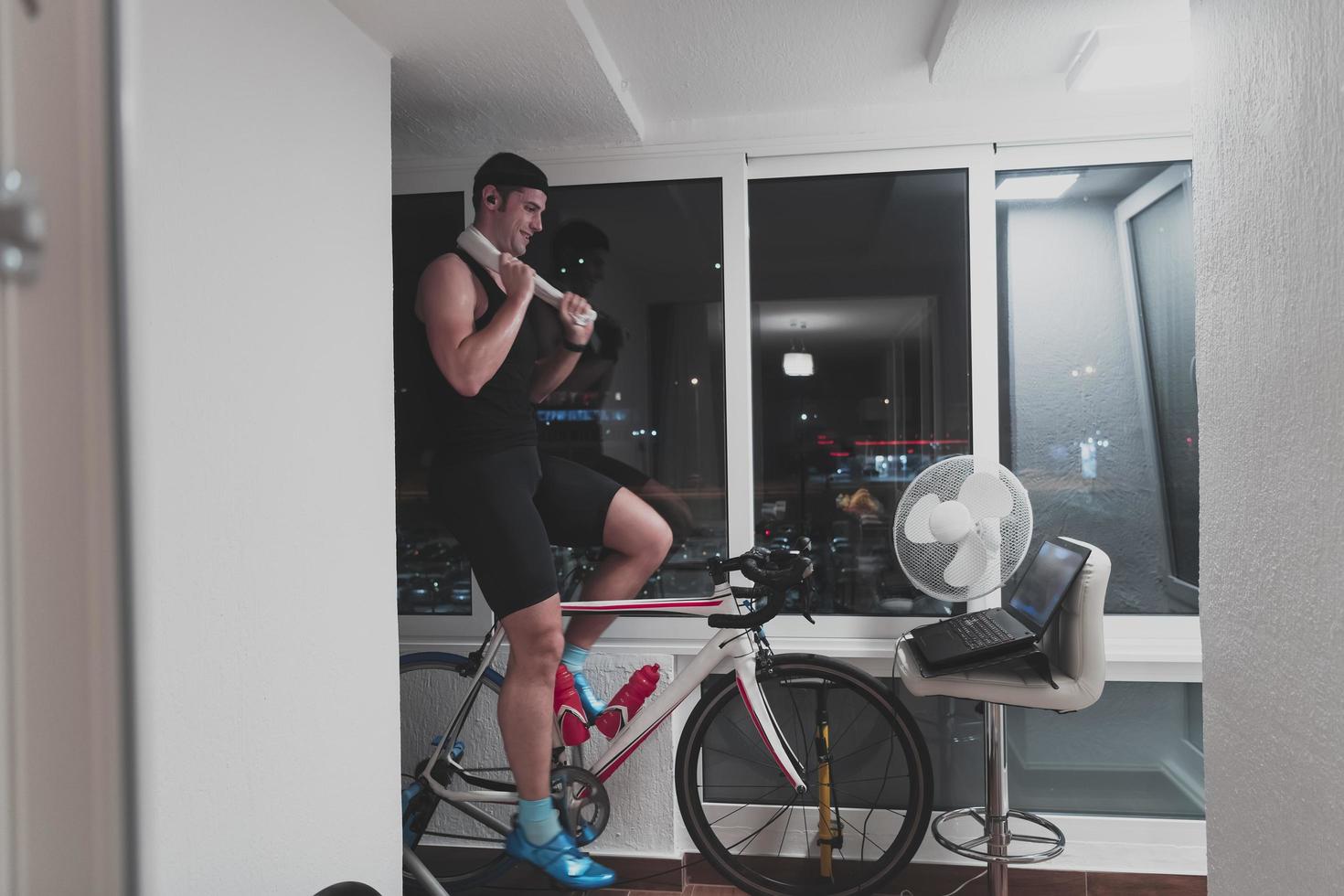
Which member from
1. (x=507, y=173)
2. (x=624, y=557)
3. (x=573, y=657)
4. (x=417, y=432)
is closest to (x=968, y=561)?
(x=624, y=557)

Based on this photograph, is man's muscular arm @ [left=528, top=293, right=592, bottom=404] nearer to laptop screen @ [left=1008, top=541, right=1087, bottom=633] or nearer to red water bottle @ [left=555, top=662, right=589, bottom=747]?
red water bottle @ [left=555, top=662, right=589, bottom=747]

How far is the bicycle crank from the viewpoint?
2.35 m

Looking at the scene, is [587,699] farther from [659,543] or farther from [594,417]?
[594,417]

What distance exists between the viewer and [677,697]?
8.05 ft

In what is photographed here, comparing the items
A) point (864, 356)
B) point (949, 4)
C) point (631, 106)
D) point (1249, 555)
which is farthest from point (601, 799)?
point (949, 4)

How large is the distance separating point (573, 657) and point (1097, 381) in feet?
5.91

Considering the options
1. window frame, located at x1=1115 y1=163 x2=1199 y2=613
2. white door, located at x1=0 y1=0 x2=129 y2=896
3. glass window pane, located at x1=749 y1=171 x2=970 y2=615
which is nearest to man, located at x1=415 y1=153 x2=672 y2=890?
glass window pane, located at x1=749 y1=171 x2=970 y2=615

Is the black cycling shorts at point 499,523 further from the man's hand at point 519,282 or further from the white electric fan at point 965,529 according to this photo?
the white electric fan at point 965,529

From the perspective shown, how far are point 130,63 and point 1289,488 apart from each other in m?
1.52

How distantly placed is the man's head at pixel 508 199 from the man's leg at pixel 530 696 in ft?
3.29

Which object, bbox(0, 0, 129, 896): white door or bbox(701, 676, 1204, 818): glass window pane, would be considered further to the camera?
bbox(701, 676, 1204, 818): glass window pane

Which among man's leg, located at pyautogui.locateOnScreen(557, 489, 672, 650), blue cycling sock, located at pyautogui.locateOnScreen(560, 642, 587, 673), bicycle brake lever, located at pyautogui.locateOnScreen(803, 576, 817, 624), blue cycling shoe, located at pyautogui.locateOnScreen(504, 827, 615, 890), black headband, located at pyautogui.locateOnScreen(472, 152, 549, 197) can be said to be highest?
black headband, located at pyautogui.locateOnScreen(472, 152, 549, 197)

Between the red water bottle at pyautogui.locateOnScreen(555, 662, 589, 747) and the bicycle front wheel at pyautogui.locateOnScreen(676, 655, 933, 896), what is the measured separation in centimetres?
31

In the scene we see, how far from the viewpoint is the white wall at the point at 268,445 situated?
1259mm
